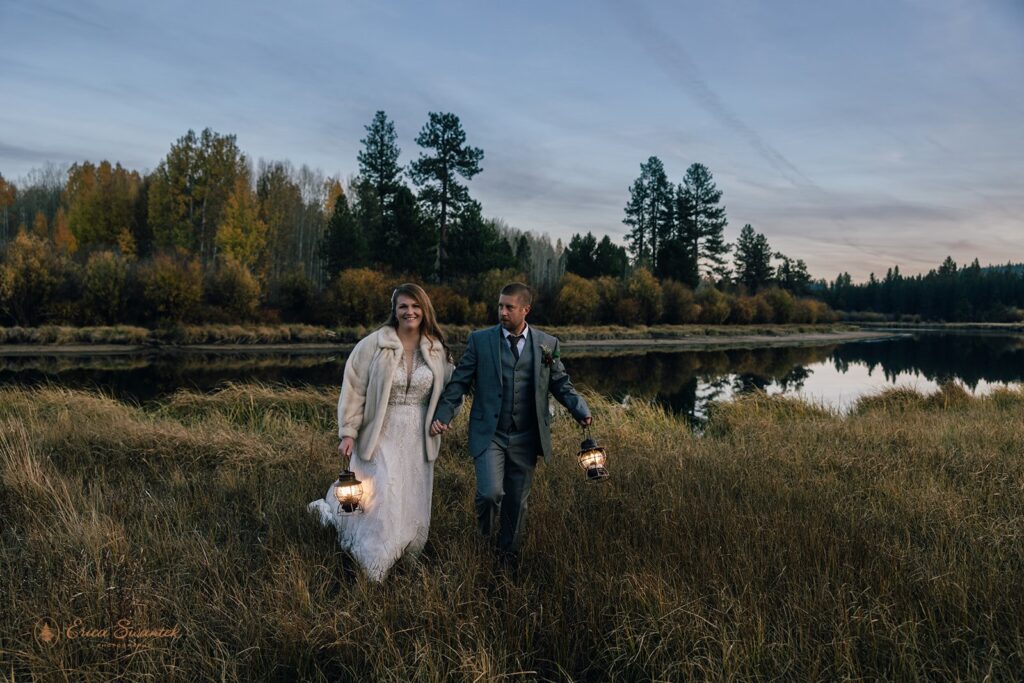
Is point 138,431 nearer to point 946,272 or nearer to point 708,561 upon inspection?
point 708,561

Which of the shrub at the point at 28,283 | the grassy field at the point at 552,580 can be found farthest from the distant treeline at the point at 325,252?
the grassy field at the point at 552,580

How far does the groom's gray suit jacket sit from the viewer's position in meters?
3.87

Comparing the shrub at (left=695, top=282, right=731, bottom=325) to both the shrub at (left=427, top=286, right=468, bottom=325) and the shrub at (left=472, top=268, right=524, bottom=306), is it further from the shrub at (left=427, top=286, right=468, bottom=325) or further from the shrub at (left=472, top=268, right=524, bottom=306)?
the shrub at (left=427, top=286, right=468, bottom=325)

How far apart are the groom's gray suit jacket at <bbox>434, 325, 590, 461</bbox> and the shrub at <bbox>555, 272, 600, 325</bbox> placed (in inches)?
1490

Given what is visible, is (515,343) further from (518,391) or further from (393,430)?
(393,430)

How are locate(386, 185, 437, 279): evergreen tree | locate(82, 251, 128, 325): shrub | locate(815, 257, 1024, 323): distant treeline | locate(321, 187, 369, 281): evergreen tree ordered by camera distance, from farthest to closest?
locate(815, 257, 1024, 323): distant treeline, locate(321, 187, 369, 281): evergreen tree, locate(386, 185, 437, 279): evergreen tree, locate(82, 251, 128, 325): shrub

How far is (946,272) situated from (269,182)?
398 ft

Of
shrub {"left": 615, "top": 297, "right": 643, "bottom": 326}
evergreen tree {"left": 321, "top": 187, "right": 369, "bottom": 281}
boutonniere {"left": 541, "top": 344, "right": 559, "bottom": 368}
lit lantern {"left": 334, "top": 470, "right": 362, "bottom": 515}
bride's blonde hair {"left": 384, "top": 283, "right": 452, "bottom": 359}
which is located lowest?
lit lantern {"left": 334, "top": 470, "right": 362, "bottom": 515}

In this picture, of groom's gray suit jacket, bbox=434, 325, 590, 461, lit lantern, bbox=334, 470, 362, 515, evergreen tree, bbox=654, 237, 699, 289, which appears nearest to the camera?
lit lantern, bbox=334, 470, 362, 515

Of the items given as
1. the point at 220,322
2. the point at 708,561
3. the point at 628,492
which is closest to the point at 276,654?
the point at 708,561

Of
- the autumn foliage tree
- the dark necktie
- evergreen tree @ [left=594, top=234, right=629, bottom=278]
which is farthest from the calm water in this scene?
the autumn foliage tree

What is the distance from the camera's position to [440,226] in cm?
4300

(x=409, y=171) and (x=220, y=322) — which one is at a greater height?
(x=409, y=171)

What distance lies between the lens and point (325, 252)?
41.7 m
